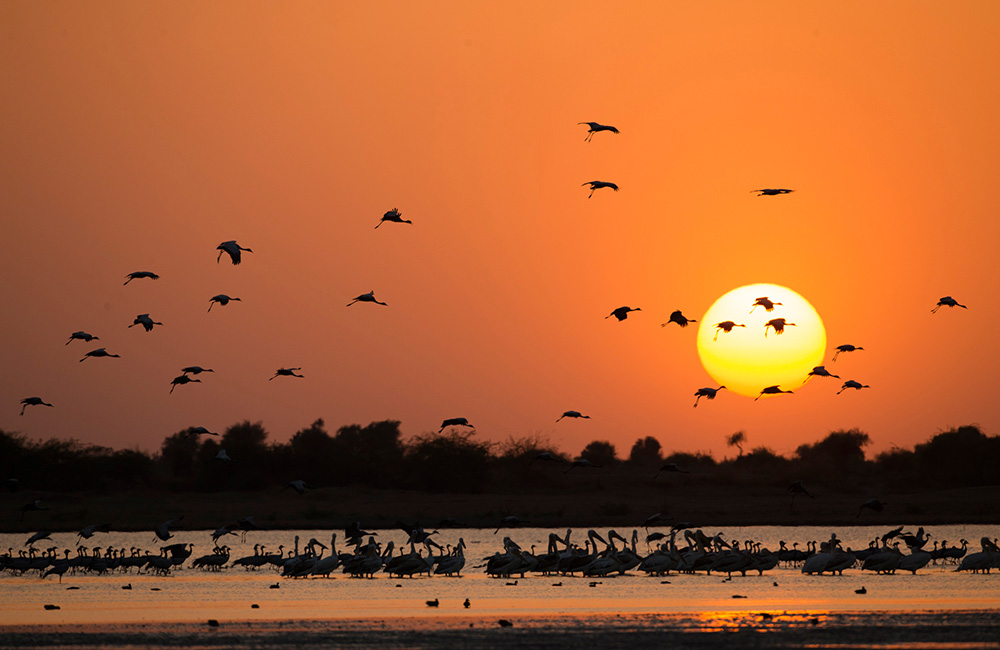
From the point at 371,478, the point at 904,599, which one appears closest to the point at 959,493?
the point at 371,478

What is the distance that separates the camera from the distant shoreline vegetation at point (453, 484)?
62344 millimetres

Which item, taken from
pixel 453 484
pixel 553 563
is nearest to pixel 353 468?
pixel 453 484

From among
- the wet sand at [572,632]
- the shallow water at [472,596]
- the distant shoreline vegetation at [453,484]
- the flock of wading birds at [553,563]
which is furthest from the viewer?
the distant shoreline vegetation at [453,484]

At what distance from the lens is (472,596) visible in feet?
92.3

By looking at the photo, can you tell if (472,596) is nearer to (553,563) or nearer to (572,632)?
(553,563)

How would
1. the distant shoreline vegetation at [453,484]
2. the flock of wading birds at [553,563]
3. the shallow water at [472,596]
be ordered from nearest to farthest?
the shallow water at [472,596], the flock of wading birds at [553,563], the distant shoreline vegetation at [453,484]

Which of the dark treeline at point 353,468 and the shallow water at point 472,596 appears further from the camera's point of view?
the dark treeline at point 353,468

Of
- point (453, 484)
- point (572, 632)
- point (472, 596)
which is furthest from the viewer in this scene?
point (453, 484)

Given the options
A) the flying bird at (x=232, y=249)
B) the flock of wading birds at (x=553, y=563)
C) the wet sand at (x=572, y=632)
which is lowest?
the wet sand at (x=572, y=632)

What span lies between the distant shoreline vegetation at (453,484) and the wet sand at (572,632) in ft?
112

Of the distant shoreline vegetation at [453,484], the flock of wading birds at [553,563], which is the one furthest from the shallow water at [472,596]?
the distant shoreline vegetation at [453,484]

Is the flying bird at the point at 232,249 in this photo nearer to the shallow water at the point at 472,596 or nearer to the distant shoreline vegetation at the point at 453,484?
the shallow water at the point at 472,596

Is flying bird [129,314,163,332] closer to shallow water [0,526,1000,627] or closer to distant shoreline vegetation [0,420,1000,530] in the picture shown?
shallow water [0,526,1000,627]

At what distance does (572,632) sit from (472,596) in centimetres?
679
